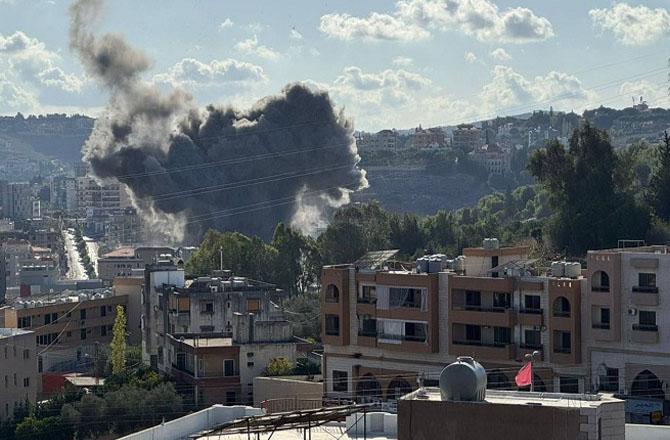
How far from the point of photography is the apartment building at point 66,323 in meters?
62.2

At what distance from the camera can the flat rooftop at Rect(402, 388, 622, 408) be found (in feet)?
64.6

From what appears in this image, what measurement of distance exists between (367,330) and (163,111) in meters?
80.8

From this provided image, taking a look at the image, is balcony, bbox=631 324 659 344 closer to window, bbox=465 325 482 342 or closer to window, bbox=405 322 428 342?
window, bbox=465 325 482 342

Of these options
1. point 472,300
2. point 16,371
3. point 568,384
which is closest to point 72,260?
point 16,371

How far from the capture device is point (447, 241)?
3088 inches

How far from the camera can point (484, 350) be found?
38.5 m

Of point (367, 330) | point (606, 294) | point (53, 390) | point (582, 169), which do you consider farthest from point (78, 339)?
point (606, 294)

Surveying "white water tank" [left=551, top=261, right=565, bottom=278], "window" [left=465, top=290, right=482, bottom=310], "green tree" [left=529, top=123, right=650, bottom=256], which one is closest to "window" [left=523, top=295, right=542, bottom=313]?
"white water tank" [left=551, top=261, right=565, bottom=278]

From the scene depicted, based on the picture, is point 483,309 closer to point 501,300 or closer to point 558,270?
point 501,300

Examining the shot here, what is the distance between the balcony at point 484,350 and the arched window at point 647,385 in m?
2.87

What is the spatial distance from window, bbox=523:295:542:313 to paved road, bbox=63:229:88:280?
106088 mm

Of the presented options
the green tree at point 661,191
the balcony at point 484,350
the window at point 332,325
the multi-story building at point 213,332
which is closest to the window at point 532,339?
the balcony at point 484,350

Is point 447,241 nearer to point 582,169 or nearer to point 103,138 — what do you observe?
point 582,169

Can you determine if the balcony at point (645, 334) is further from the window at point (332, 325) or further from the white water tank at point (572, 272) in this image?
the window at point (332, 325)
